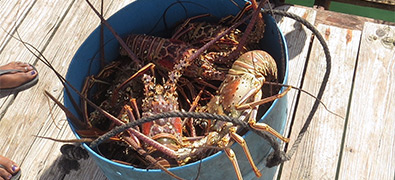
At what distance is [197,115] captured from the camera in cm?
115

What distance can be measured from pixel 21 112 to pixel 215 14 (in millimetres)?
1134

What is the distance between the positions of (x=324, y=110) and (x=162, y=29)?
880 mm

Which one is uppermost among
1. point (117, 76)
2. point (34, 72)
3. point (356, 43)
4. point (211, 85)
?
point (34, 72)

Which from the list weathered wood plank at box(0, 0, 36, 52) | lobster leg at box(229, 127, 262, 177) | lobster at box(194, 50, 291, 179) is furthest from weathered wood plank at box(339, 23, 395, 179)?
weathered wood plank at box(0, 0, 36, 52)

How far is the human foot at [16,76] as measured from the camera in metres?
2.25

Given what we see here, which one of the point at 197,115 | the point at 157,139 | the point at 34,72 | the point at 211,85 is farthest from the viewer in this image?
the point at 34,72

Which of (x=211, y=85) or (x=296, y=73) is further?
(x=296, y=73)

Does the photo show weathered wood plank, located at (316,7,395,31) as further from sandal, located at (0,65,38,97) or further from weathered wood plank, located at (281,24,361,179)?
sandal, located at (0,65,38,97)

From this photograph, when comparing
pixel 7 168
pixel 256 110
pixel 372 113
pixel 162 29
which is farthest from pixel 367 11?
pixel 7 168

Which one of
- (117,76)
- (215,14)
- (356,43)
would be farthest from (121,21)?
(356,43)

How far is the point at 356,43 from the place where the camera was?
2256 millimetres

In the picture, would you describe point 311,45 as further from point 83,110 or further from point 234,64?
point 83,110

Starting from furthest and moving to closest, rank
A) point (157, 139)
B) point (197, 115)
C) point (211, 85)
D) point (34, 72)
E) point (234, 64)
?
point (34, 72)
point (211, 85)
point (234, 64)
point (157, 139)
point (197, 115)

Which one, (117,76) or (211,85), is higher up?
(117,76)
